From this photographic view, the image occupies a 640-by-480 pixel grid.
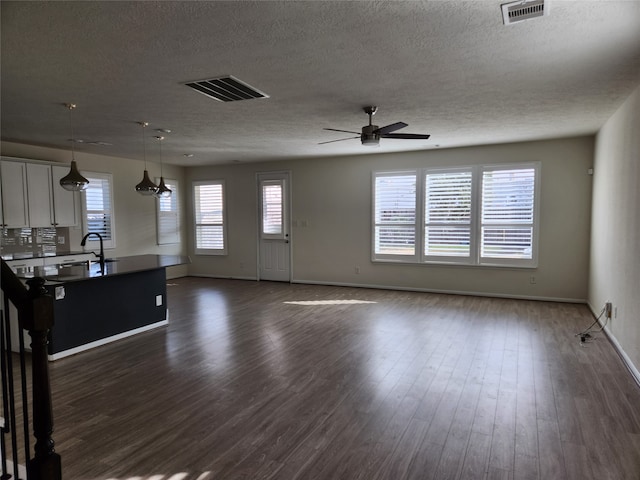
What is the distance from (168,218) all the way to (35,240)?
8.89 feet

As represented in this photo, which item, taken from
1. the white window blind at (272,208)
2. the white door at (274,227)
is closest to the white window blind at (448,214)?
the white door at (274,227)

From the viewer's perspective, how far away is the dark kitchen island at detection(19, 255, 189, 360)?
3996mm

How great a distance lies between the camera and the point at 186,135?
5621mm

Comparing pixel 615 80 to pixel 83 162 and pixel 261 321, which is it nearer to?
Result: pixel 261 321

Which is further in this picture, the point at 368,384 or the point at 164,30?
the point at 368,384

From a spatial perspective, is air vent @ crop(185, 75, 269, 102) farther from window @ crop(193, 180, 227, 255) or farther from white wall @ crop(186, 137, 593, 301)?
window @ crop(193, 180, 227, 255)

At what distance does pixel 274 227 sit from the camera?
859cm

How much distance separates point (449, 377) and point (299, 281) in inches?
204

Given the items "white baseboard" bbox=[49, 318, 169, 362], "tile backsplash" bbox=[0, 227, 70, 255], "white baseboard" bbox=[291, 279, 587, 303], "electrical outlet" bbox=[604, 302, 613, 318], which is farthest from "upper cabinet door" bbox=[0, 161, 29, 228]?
"electrical outlet" bbox=[604, 302, 613, 318]

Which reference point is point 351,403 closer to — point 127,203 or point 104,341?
point 104,341

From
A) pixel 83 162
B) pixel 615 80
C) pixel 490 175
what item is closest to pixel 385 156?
pixel 490 175

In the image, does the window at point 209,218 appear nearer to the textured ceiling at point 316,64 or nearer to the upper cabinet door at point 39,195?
the upper cabinet door at point 39,195

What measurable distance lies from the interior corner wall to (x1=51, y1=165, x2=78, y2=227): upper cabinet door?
742cm

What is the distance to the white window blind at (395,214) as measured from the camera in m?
7.28
